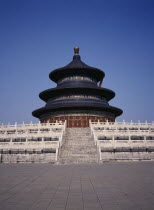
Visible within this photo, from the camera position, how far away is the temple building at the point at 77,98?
1563 inches

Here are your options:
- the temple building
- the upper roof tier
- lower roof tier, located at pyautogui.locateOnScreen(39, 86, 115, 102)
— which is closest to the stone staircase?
the temple building

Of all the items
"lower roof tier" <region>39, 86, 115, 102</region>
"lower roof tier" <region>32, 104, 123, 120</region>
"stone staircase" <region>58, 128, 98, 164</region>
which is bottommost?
"stone staircase" <region>58, 128, 98, 164</region>

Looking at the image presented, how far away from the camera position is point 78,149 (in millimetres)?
19531

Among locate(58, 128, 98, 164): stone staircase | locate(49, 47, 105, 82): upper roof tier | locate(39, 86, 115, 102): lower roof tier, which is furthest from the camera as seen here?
locate(49, 47, 105, 82): upper roof tier

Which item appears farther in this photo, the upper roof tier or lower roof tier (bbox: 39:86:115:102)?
the upper roof tier

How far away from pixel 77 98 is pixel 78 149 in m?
23.3

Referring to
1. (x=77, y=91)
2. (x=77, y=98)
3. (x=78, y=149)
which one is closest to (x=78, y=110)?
(x=77, y=98)

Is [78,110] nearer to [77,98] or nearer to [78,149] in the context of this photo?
[77,98]

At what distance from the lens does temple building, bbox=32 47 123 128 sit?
3969 centimetres

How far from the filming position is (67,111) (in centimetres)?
4050

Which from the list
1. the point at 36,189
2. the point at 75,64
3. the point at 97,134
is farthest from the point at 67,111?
the point at 36,189

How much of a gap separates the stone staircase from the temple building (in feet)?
47.6

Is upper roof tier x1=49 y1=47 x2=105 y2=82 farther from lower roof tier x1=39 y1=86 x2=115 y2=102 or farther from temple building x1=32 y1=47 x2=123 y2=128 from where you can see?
lower roof tier x1=39 y1=86 x2=115 y2=102

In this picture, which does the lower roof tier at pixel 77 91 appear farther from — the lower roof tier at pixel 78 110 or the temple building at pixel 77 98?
the lower roof tier at pixel 78 110
